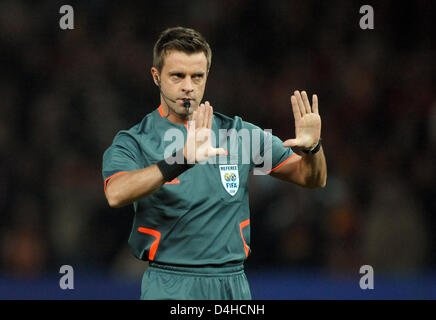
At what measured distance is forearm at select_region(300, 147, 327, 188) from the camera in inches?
155

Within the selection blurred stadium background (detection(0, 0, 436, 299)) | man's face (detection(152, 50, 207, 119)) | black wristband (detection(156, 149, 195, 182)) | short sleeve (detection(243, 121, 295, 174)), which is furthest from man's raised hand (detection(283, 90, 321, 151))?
blurred stadium background (detection(0, 0, 436, 299))

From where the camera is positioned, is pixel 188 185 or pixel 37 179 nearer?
pixel 188 185

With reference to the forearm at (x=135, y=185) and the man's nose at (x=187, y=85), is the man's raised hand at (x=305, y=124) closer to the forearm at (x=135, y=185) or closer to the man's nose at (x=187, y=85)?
the man's nose at (x=187, y=85)

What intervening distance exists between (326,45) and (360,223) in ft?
9.95

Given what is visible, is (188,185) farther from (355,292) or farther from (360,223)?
(360,223)

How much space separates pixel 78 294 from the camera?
6.83 m

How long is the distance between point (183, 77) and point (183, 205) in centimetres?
73

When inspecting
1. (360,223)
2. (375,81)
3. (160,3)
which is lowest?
(360,223)

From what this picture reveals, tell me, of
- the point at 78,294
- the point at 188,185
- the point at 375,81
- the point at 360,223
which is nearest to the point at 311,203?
the point at 360,223

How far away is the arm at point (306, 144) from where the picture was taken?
3.86m

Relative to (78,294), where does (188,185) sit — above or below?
above

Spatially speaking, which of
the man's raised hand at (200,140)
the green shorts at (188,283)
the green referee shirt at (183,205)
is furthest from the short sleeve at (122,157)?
the green shorts at (188,283)
